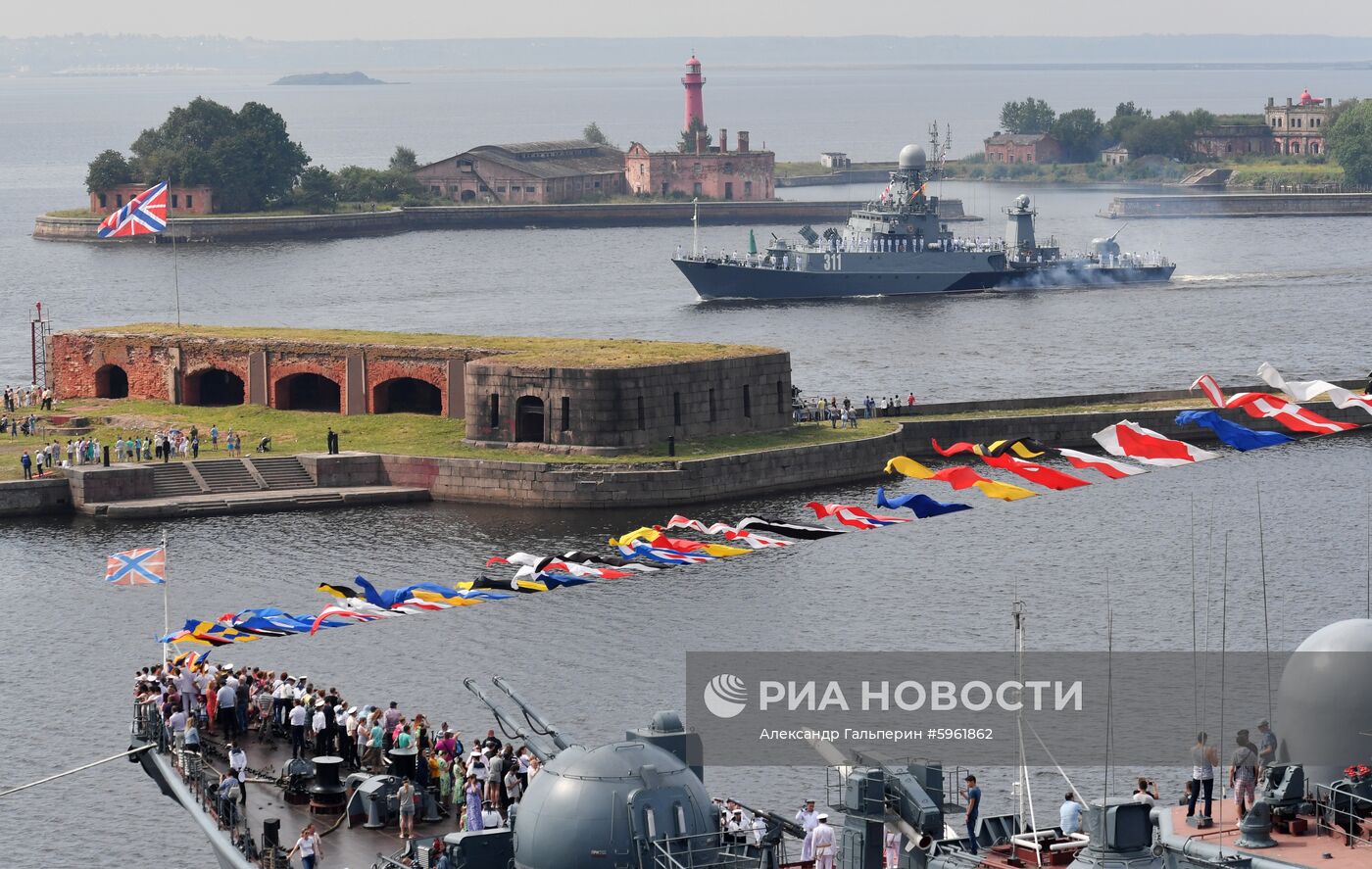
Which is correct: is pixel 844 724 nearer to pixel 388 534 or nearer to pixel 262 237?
pixel 388 534

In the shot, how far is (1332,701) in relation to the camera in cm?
2569

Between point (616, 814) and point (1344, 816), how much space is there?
8.04 meters

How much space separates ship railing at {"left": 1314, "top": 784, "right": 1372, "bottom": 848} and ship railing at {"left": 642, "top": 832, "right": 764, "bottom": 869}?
6294 millimetres

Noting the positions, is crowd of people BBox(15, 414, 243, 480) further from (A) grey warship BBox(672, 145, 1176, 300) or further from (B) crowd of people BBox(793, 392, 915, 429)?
(A) grey warship BBox(672, 145, 1176, 300)

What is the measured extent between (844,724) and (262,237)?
136 meters

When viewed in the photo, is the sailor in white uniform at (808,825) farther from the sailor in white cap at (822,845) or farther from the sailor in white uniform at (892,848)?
the sailor in white uniform at (892,848)

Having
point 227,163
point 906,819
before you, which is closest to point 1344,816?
point 906,819

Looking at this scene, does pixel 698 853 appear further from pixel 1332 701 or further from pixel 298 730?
pixel 298 730

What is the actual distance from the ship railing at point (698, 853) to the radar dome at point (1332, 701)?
6.54 m

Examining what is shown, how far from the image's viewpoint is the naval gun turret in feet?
79.5

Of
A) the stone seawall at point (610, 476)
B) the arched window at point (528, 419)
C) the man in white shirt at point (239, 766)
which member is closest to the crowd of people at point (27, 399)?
the stone seawall at point (610, 476)

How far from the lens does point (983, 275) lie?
133m

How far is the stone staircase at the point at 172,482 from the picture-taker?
215 feet

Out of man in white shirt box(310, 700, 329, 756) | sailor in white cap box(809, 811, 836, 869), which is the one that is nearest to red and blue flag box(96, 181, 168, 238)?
man in white shirt box(310, 700, 329, 756)
